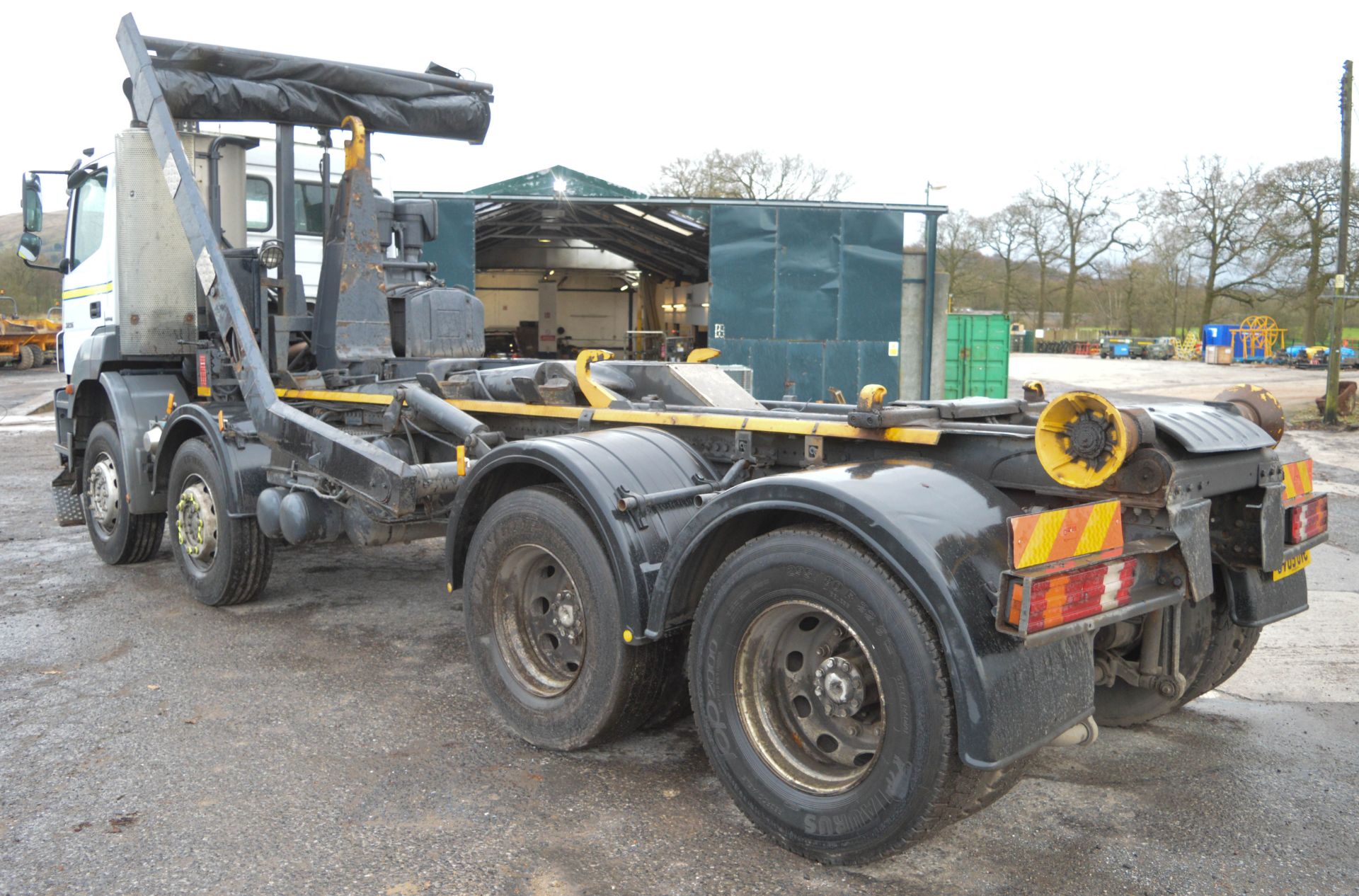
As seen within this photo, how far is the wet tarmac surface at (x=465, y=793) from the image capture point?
327cm

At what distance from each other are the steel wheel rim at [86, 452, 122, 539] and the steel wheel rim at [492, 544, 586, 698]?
13.8 feet

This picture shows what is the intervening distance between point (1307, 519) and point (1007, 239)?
51.6m

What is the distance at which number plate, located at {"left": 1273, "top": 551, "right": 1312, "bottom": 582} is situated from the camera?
12.3 ft

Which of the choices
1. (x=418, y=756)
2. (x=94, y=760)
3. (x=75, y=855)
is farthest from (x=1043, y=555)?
(x=94, y=760)

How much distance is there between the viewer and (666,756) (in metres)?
4.22

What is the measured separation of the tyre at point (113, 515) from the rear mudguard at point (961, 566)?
17.7 feet

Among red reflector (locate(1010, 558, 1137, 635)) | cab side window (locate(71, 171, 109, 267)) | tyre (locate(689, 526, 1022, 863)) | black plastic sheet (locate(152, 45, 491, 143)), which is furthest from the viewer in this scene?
Result: cab side window (locate(71, 171, 109, 267))

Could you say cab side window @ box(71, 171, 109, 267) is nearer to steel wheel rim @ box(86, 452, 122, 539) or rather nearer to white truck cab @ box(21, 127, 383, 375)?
white truck cab @ box(21, 127, 383, 375)

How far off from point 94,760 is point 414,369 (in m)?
2.87

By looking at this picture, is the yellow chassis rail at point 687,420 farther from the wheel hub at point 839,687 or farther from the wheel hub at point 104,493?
the wheel hub at point 104,493

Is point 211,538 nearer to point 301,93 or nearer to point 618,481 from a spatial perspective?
point 301,93

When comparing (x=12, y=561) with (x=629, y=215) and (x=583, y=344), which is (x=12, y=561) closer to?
(x=629, y=215)

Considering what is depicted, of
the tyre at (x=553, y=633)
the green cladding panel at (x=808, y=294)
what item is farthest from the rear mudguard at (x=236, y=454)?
the green cladding panel at (x=808, y=294)

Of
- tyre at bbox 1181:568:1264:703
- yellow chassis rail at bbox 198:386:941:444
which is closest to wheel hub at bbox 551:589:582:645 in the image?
yellow chassis rail at bbox 198:386:941:444
